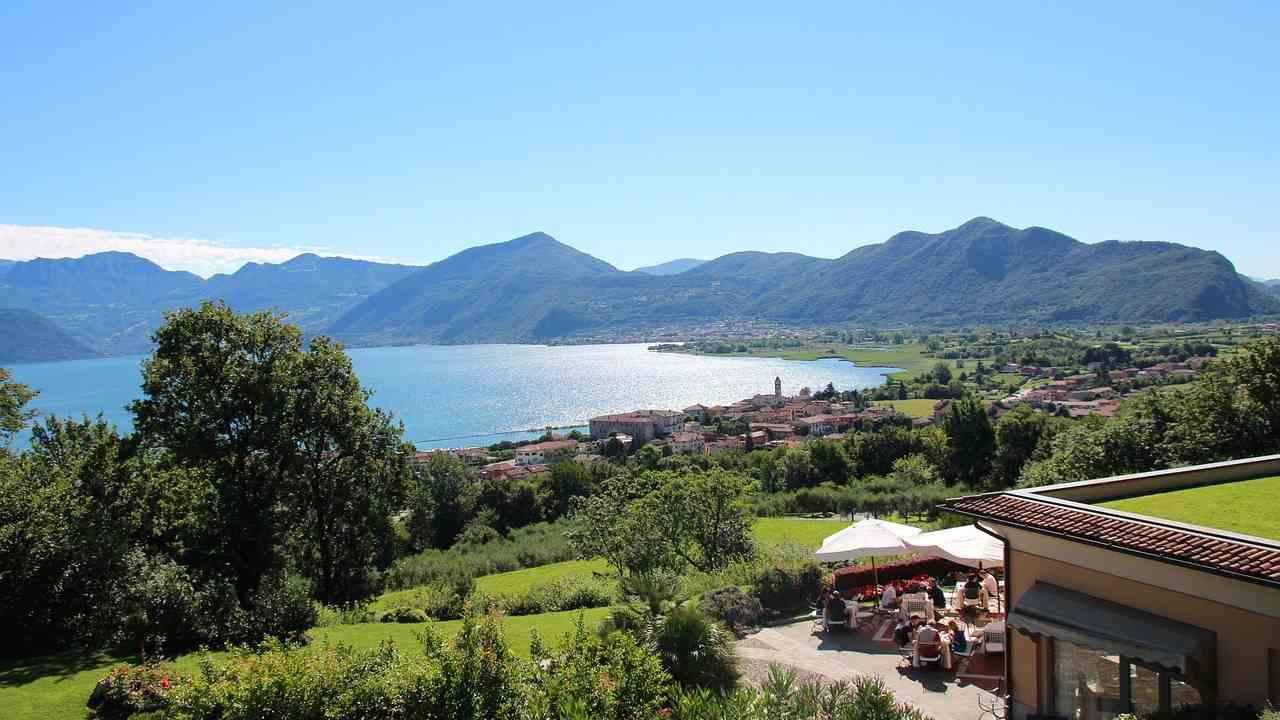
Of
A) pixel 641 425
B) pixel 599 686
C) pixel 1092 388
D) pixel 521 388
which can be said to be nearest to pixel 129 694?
pixel 599 686

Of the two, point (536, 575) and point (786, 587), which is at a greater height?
point (786, 587)

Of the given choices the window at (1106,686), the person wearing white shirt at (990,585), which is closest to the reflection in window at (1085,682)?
the window at (1106,686)

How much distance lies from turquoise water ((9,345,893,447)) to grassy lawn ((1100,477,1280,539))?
9045 cm

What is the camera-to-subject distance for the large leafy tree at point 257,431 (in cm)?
1322

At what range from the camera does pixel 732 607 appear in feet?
37.8

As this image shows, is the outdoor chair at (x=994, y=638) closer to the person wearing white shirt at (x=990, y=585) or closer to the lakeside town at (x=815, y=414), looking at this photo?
the person wearing white shirt at (x=990, y=585)

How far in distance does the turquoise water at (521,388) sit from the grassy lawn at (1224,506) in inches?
3561

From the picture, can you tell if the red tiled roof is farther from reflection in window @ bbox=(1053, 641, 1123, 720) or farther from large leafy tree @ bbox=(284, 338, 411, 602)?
large leafy tree @ bbox=(284, 338, 411, 602)

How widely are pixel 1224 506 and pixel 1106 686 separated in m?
2.62

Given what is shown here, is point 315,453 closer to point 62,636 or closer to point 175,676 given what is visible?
point 62,636

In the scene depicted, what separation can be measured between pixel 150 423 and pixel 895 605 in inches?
515

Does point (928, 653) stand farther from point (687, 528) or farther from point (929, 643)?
point (687, 528)

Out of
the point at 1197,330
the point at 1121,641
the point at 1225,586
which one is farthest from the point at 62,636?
the point at 1197,330

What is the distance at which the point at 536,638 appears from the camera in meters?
7.28
